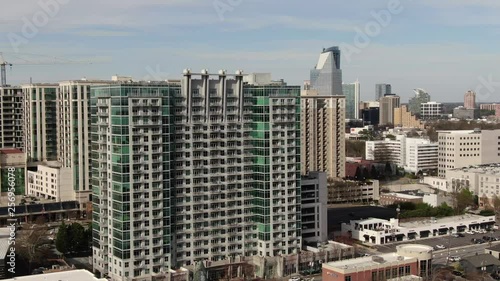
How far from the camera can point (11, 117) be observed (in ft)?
135

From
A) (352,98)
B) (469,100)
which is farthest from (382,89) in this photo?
(469,100)

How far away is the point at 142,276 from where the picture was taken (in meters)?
20.6

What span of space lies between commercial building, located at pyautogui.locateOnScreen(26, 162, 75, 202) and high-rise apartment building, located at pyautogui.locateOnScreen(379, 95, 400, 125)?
6608 centimetres

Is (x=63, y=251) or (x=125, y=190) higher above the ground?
(x=125, y=190)

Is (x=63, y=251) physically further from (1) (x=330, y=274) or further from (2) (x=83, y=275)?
(1) (x=330, y=274)

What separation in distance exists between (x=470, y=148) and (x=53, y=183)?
1104 inches

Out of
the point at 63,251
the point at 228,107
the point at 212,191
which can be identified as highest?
the point at 228,107

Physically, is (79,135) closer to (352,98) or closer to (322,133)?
(322,133)

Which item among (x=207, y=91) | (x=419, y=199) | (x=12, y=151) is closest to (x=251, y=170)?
(x=207, y=91)

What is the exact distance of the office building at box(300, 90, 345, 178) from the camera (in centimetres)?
3991

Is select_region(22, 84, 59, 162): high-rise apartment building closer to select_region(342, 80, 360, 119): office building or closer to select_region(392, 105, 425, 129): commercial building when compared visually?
select_region(392, 105, 425, 129): commercial building

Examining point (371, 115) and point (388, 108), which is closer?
point (388, 108)

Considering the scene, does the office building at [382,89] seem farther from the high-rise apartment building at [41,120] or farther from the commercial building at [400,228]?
the commercial building at [400,228]

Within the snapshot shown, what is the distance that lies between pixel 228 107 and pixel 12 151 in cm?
1839
